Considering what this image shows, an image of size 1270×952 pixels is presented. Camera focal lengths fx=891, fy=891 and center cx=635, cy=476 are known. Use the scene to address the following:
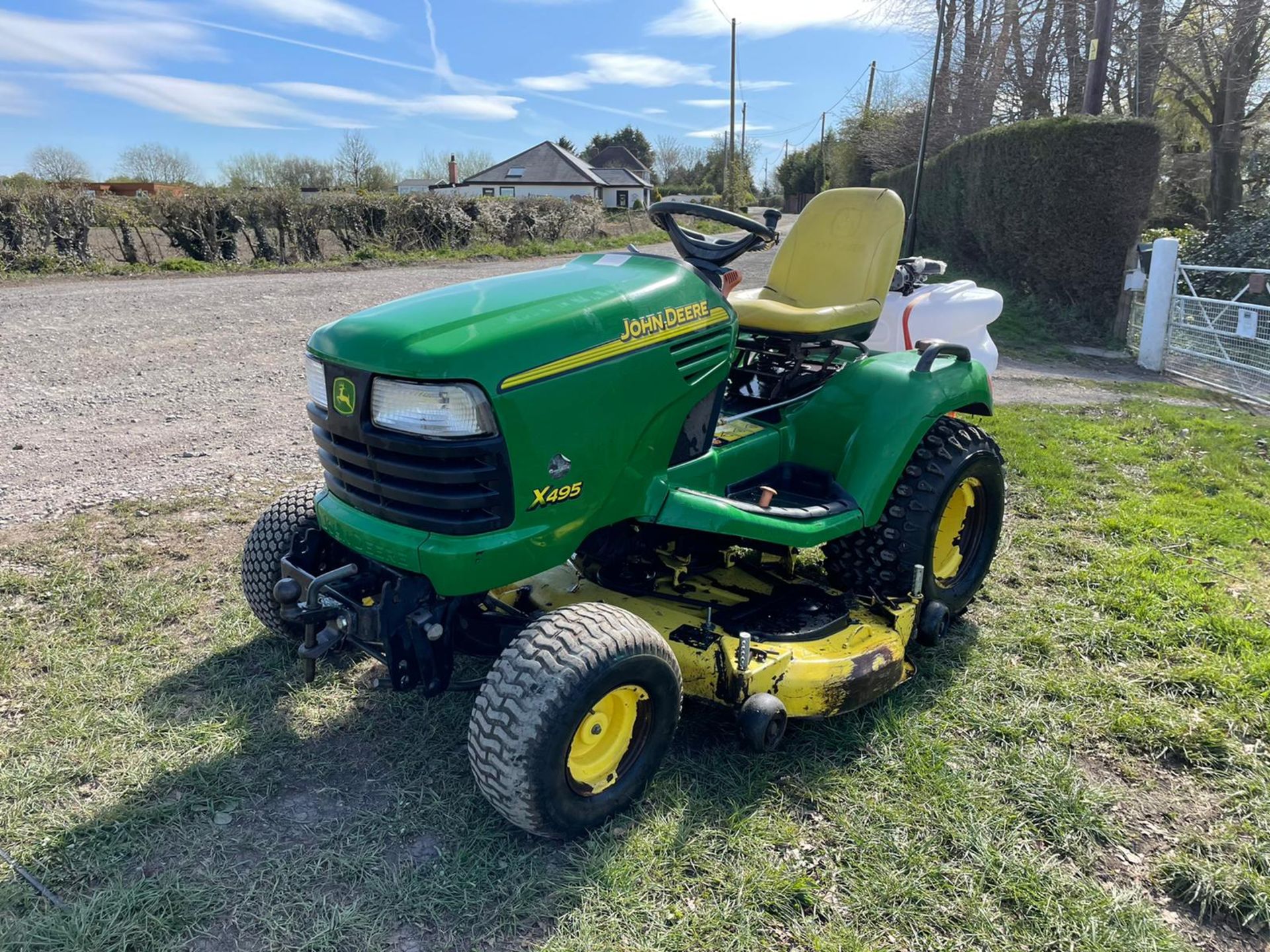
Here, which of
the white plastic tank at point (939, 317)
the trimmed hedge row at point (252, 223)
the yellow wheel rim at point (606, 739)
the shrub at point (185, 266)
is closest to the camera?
the yellow wheel rim at point (606, 739)

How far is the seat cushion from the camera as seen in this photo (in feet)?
11.6

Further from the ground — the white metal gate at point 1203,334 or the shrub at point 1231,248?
the shrub at point 1231,248

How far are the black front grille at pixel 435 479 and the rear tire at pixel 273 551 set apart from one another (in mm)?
822

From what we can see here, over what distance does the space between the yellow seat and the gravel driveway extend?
128 inches

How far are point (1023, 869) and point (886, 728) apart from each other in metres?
0.68

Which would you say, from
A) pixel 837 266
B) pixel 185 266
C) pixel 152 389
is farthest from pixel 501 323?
pixel 185 266

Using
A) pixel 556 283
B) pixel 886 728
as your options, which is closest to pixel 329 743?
pixel 556 283

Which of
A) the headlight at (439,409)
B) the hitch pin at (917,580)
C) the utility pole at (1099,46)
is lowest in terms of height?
the hitch pin at (917,580)

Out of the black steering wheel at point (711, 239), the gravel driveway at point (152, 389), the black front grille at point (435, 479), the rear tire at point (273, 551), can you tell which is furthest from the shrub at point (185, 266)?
the black front grille at point (435, 479)

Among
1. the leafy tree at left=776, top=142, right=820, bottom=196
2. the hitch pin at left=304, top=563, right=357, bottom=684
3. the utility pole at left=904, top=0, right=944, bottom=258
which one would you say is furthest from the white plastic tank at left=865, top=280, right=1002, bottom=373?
the leafy tree at left=776, top=142, right=820, bottom=196

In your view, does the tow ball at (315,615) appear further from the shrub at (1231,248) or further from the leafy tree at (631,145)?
the leafy tree at (631,145)

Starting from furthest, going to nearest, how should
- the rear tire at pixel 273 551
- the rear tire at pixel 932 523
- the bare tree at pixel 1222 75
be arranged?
the bare tree at pixel 1222 75 → the rear tire at pixel 932 523 → the rear tire at pixel 273 551

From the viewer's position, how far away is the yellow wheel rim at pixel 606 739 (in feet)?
8.36

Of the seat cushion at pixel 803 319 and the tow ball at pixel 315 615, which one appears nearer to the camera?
the tow ball at pixel 315 615
